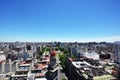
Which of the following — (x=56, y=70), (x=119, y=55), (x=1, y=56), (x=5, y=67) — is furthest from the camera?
(x=1, y=56)

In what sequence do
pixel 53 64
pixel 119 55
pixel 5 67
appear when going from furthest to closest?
pixel 119 55, pixel 5 67, pixel 53 64

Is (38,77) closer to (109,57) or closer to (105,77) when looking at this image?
(105,77)

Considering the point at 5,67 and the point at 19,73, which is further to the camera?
the point at 5,67

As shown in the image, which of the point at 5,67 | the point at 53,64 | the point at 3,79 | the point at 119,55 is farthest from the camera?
the point at 119,55

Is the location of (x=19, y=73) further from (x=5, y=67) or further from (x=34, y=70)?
(x=5, y=67)

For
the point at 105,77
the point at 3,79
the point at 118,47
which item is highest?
the point at 118,47

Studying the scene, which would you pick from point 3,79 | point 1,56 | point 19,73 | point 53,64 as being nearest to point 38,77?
point 53,64

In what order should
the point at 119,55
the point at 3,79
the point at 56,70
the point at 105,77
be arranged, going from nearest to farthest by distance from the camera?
the point at 105,77
the point at 56,70
the point at 3,79
the point at 119,55

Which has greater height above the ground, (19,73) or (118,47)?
(118,47)

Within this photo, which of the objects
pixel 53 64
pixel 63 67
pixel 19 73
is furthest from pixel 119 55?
pixel 19 73
